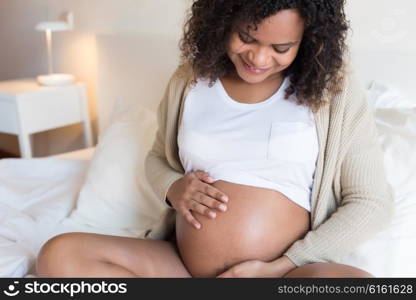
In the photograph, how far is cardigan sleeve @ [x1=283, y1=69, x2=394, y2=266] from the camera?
90 centimetres

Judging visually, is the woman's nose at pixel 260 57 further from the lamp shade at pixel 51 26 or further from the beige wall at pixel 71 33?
the lamp shade at pixel 51 26

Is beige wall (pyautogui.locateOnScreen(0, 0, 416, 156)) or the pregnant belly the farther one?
beige wall (pyautogui.locateOnScreen(0, 0, 416, 156))

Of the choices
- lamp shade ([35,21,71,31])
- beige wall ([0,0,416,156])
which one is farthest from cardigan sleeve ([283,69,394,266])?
lamp shade ([35,21,71,31])

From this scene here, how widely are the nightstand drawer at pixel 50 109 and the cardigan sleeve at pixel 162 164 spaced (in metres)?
1.26

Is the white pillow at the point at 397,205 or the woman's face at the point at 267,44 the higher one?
the woman's face at the point at 267,44

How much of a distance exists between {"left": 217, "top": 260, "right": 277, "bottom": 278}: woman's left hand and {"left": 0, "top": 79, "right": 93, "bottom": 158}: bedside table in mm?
1646

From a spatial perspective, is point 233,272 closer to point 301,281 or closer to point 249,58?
point 301,281

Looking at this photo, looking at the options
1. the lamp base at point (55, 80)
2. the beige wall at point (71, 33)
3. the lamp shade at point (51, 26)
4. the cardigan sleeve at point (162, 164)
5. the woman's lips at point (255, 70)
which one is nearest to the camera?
the woman's lips at point (255, 70)

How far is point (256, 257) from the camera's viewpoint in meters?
0.93

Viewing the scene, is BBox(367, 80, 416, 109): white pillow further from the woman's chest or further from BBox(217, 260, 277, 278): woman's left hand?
BBox(217, 260, 277, 278): woman's left hand

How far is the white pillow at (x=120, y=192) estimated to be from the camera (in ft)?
4.48

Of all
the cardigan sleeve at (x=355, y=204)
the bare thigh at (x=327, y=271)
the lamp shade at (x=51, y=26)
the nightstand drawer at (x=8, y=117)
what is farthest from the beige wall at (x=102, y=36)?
the bare thigh at (x=327, y=271)

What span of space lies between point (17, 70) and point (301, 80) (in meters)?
2.32

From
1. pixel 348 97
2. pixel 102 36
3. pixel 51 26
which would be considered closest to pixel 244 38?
pixel 348 97
